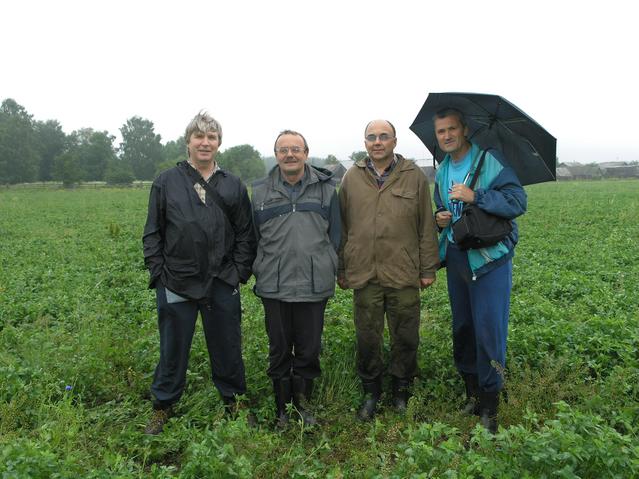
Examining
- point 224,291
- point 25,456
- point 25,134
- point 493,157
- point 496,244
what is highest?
point 25,134

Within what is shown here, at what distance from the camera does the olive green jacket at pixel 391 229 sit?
3.75 metres

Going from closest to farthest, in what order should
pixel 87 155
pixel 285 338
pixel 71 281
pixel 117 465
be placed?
pixel 117 465 < pixel 285 338 < pixel 71 281 < pixel 87 155

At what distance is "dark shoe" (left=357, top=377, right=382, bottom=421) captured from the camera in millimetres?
3976

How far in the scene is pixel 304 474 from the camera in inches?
111

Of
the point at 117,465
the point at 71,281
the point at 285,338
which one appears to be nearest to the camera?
the point at 117,465

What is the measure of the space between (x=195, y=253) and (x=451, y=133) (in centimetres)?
201

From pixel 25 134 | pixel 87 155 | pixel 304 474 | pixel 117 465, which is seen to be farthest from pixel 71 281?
pixel 87 155

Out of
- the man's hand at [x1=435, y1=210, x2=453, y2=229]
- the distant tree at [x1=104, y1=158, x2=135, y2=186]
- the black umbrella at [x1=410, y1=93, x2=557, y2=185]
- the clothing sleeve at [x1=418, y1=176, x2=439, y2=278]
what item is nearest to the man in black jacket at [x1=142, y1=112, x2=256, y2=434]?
the clothing sleeve at [x1=418, y1=176, x2=439, y2=278]

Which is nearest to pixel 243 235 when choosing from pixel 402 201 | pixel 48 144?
pixel 402 201

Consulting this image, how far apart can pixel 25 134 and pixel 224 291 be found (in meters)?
82.2

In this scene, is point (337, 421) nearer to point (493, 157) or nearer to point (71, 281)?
point (493, 157)

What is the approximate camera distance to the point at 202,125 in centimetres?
353

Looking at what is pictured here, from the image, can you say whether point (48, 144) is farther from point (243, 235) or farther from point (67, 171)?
point (243, 235)

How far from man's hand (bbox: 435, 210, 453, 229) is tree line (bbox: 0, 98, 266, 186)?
175 feet
